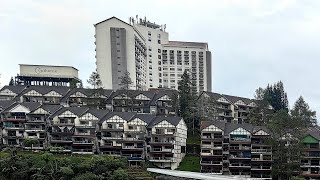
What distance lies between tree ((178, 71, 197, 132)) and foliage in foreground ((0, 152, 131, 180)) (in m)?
26.4

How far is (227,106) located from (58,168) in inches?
1894

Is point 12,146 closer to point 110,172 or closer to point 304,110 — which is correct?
point 110,172

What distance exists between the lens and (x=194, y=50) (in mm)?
123250

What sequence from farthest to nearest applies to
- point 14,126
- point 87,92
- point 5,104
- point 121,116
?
point 87,92 < point 5,104 < point 121,116 < point 14,126

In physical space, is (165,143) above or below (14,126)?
below

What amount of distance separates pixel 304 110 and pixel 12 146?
62.0 m

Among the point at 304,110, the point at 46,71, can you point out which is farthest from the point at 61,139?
the point at 304,110

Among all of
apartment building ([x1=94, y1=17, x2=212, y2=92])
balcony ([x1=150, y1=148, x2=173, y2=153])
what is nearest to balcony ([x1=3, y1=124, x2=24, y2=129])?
balcony ([x1=150, y1=148, x2=173, y2=153])

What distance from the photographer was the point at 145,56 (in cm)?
11662

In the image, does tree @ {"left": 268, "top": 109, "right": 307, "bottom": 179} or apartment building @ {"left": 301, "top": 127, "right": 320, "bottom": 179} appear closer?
tree @ {"left": 268, "top": 109, "right": 307, "bottom": 179}

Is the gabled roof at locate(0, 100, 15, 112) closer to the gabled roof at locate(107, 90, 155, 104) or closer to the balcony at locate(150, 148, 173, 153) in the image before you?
the gabled roof at locate(107, 90, 155, 104)

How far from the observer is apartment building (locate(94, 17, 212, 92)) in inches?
3974

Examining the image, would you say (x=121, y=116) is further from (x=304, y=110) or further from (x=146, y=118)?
(x=304, y=110)

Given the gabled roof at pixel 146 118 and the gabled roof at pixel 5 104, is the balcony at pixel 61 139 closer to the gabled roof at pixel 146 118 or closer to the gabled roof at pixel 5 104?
the gabled roof at pixel 146 118
